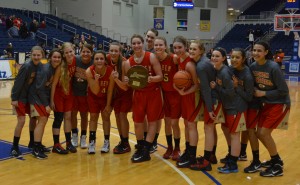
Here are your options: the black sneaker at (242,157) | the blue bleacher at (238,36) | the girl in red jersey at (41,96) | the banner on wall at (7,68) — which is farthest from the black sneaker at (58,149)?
the blue bleacher at (238,36)

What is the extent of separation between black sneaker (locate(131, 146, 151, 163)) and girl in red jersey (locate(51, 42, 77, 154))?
3.31 feet

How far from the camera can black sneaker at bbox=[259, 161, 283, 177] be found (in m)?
4.90

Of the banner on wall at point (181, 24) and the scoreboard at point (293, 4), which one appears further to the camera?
the banner on wall at point (181, 24)

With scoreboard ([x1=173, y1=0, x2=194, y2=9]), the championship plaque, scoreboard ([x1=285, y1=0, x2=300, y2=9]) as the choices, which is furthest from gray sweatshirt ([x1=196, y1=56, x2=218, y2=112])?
scoreboard ([x1=173, y1=0, x2=194, y2=9])

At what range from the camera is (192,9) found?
106 feet

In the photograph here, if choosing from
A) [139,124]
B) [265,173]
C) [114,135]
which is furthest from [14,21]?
[265,173]

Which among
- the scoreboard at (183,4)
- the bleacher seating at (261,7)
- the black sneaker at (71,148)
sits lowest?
the black sneaker at (71,148)

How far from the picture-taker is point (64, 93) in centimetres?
567

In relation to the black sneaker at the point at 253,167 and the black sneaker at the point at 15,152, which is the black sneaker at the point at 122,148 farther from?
the black sneaker at the point at 253,167

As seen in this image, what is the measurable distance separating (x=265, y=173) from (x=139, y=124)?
182 centimetres

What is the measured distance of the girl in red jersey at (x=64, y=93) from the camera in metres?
5.59

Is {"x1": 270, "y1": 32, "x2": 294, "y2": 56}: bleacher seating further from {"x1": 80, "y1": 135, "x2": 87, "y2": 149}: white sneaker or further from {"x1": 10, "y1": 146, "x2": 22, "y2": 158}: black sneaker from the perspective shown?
{"x1": 10, "y1": 146, "x2": 22, "y2": 158}: black sneaker

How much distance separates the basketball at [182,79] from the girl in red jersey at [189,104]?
64mm

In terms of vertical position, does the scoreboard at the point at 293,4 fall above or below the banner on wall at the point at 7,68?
above
